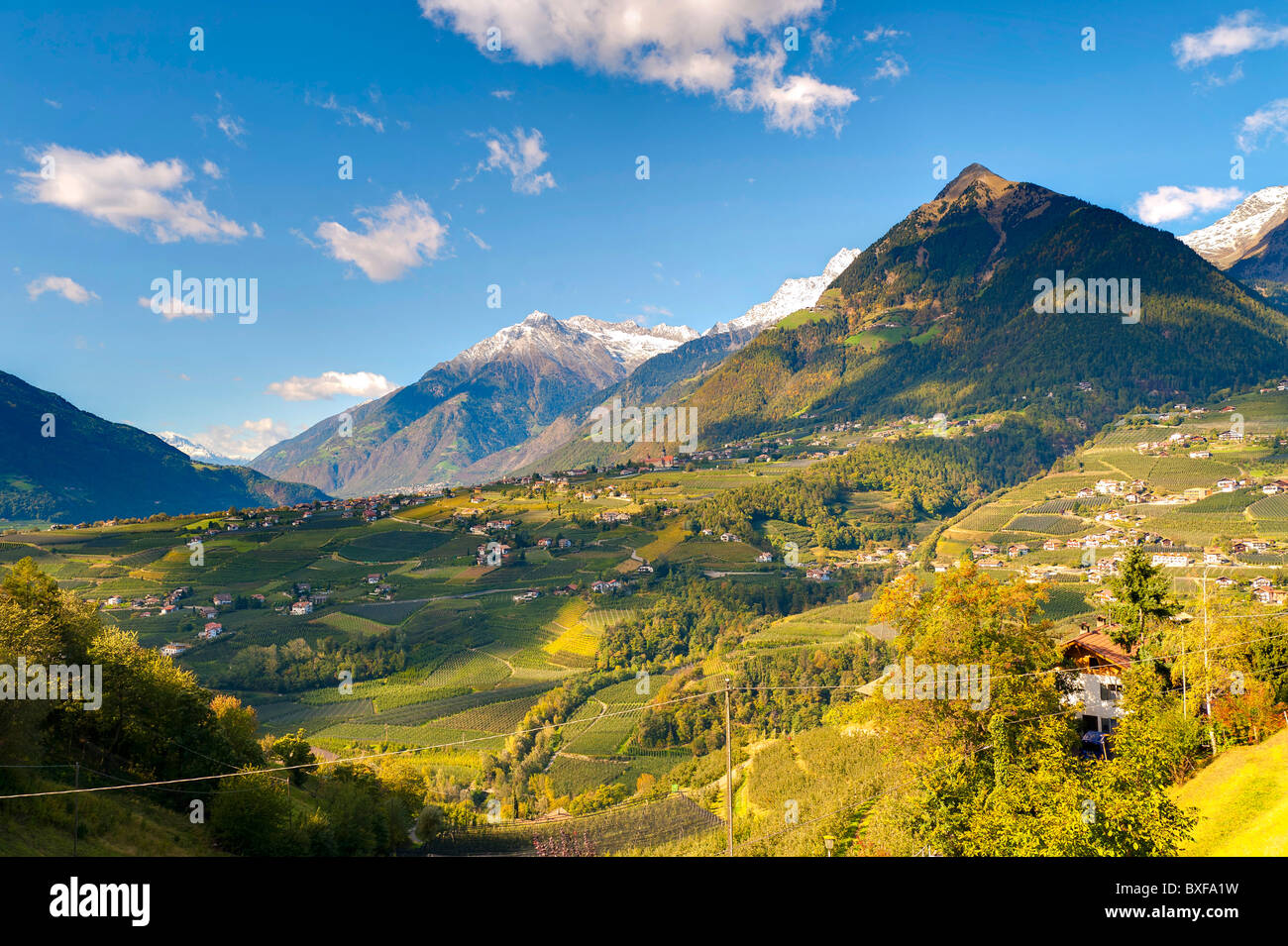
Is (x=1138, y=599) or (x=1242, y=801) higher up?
(x=1138, y=599)

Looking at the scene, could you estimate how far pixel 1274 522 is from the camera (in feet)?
218

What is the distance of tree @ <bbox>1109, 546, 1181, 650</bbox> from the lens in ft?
77.6

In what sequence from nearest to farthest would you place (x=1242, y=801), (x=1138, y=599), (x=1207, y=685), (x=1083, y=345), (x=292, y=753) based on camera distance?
(x=1242, y=801)
(x=1207, y=685)
(x=1138, y=599)
(x=292, y=753)
(x=1083, y=345)

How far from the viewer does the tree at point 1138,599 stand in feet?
77.6

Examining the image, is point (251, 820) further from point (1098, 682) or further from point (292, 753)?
point (1098, 682)

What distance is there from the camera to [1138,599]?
24.1 metres

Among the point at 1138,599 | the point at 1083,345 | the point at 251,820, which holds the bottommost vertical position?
the point at 251,820

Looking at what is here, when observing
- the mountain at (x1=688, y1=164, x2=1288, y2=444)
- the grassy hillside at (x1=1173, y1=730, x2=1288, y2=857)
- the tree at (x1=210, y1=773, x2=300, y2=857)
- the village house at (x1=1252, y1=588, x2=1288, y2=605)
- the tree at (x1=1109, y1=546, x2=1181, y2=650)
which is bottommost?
the tree at (x1=210, y1=773, x2=300, y2=857)

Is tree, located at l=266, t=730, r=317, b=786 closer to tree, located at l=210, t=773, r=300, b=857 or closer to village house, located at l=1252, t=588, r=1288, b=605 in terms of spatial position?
tree, located at l=210, t=773, r=300, b=857

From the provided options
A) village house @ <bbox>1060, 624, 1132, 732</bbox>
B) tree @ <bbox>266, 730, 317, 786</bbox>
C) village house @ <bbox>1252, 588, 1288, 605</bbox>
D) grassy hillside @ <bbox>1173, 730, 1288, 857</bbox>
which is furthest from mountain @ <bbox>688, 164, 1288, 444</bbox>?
tree @ <bbox>266, 730, 317, 786</bbox>

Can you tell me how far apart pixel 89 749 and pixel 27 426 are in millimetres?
236288

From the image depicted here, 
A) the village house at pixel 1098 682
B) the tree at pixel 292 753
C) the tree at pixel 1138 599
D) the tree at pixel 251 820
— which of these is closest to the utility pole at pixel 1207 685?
the village house at pixel 1098 682

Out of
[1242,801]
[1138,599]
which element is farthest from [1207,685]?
[1242,801]
